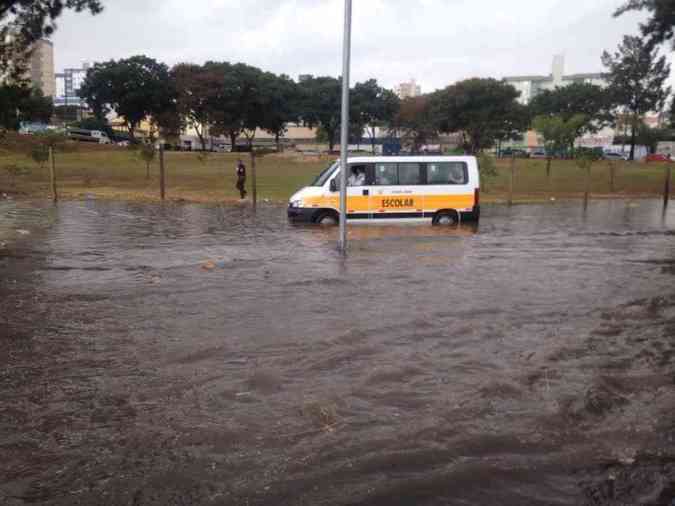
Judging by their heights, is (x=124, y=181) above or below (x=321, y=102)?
below

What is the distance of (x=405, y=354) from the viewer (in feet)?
20.7

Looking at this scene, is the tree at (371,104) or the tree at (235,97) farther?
the tree at (371,104)

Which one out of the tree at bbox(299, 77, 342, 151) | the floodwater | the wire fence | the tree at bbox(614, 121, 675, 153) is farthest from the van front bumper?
the tree at bbox(614, 121, 675, 153)

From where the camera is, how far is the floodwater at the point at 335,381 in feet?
12.9

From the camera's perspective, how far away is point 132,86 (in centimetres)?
7656

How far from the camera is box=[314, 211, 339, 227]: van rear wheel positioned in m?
16.7

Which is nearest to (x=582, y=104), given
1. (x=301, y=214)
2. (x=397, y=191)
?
(x=397, y=191)

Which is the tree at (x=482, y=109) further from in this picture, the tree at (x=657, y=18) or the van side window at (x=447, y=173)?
the van side window at (x=447, y=173)

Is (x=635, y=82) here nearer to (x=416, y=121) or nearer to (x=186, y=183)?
(x=416, y=121)

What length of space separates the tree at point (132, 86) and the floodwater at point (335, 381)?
69912 mm

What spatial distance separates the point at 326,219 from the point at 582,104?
3060 inches

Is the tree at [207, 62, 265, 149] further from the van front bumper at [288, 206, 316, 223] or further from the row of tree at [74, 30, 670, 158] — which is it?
the van front bumper at [288, 206, 316, 223]

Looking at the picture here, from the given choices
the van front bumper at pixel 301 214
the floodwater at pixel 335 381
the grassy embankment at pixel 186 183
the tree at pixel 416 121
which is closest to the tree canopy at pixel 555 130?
the grassy embankment at pixel 186 183

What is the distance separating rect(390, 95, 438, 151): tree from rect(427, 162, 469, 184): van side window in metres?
66.8
